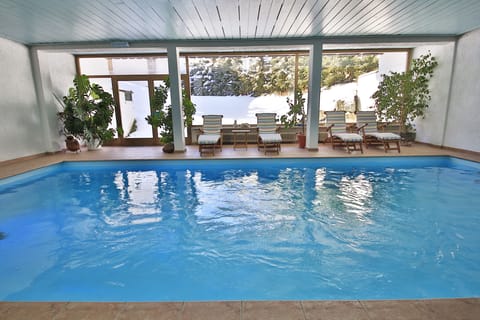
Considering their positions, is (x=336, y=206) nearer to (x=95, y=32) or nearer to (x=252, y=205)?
(x=252, y=205)

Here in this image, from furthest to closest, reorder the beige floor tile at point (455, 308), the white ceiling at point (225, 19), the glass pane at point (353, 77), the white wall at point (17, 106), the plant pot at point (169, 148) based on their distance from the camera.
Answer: the glass pane at point (353, 77)
the plant pot at point (169, 148)
the white wall at point (17, 106)
the white ceiling at point (225, 19)
the beige floor tile at point (455, 308)

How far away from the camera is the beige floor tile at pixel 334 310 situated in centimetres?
156

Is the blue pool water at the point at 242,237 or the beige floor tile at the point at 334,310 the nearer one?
the beige floor tile at the point at 334,310

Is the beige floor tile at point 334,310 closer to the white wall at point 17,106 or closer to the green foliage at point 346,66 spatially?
the white wall at point 17,106

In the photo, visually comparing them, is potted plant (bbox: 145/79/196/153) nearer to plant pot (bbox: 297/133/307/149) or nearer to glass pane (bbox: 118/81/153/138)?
glass pane (bbox: 118/81/153/138)

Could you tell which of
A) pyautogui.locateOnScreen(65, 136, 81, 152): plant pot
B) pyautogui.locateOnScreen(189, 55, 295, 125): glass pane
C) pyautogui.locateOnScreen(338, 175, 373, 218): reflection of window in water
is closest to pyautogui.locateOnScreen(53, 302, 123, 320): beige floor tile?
pyautogui.locateOnScreen(338, 175, 373, 218): reflection of window in water

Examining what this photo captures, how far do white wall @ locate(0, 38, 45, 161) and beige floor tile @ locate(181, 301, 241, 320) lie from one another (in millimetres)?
7014

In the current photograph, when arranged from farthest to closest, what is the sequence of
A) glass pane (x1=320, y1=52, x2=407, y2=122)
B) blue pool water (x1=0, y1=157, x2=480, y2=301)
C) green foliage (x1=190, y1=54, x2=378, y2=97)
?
green foliage (x1=190, y1=54, x2=378, y2=97) < glass pane (x1=320, y1=52, x2=407, y2=122) < blue pool water (x1=0, y1=157, x2=480, y2=301)

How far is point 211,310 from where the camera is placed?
1.64 m

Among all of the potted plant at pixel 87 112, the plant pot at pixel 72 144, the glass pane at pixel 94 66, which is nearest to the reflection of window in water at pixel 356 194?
the potted plant at pixel 87 112

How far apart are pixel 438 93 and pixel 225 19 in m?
6.36

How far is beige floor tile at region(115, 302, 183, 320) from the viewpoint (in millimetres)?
1583

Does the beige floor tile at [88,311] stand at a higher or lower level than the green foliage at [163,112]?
lower

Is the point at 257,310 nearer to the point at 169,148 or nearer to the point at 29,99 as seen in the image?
the point at 169,148
